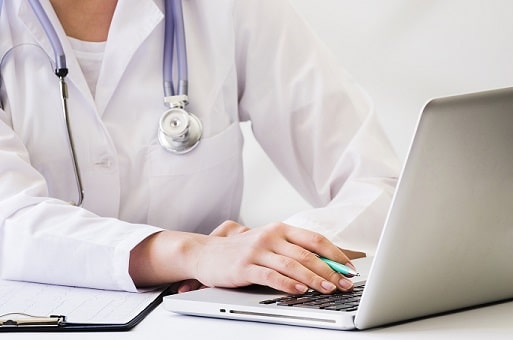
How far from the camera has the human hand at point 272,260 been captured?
90 centimetres

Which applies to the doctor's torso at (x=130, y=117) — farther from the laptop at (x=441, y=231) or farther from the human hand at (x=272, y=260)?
the laptop at (x=441, y=231)

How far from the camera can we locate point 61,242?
1.09 meters

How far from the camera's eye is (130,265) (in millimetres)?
1053

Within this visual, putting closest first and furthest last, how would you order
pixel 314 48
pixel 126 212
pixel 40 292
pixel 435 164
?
pixel 435 164 < pixel 40 292 < pixel 126 212 < pixel 314 48

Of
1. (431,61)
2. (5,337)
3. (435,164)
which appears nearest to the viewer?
(435,164)

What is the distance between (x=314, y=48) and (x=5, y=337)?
833 millimetres

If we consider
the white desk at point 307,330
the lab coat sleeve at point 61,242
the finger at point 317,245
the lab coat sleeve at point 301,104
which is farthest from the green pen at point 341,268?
the lab coat sleeve at point 301,104

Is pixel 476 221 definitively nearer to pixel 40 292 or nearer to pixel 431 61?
pixel 40 292

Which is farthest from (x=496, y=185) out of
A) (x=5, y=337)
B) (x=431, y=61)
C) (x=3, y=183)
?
(x=431, y=61)

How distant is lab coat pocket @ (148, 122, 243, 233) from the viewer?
4.52 ft

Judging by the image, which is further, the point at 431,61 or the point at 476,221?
the point at 431,61

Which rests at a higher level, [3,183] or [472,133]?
[472,133]

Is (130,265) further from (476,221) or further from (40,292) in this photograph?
(476,221)

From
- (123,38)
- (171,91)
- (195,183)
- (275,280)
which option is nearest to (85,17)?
(123,38)
